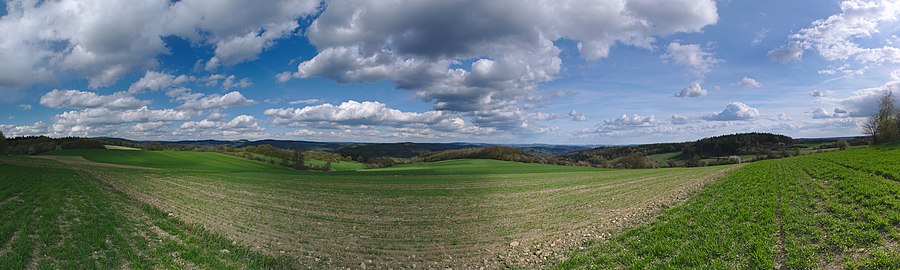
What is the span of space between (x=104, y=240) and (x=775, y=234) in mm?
21441

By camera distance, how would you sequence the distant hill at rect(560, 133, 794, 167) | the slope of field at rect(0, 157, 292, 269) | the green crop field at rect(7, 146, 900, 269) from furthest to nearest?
the distant hill at rect(560, 133, 794, 167) < the slope of field at rect(0, 157, 292, 269) < the green crop field at rect(7, 146, 900, 269)

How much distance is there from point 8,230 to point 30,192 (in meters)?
13.4

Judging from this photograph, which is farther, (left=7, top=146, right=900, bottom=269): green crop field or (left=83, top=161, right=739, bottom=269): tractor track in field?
(left=83, top=161, right=739, bottom=269): tractor track in field

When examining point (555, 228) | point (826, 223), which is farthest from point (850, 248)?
point (555, 228)

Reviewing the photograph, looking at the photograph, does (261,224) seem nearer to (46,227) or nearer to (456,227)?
(46,227)

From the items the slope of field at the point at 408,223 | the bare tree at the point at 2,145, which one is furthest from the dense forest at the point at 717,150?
the bare tree at the point at 2,145

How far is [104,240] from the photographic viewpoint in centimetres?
1379

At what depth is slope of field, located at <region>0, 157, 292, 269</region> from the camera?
1184 centimetres

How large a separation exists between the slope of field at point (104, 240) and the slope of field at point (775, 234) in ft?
37.8

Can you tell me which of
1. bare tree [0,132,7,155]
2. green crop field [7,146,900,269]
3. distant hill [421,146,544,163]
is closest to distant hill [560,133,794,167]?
distant hill [421,146,544,163]

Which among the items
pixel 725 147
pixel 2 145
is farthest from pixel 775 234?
pixel 725 147

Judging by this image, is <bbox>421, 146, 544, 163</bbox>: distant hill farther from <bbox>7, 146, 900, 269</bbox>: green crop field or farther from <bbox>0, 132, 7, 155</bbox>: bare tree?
<bbox>0, 132, 7, 155</bbox>: bare tree

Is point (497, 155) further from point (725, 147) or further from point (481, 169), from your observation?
point (725, 147)

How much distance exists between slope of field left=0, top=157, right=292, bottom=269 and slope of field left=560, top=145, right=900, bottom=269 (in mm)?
11525
